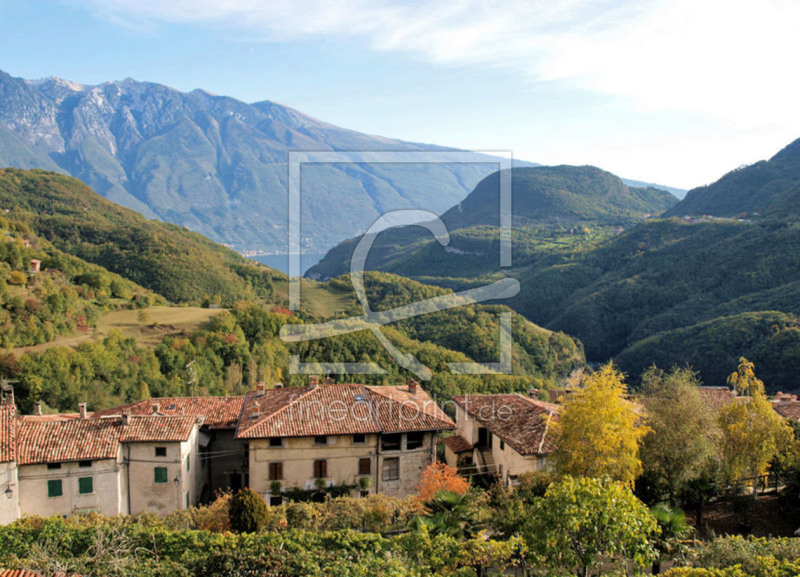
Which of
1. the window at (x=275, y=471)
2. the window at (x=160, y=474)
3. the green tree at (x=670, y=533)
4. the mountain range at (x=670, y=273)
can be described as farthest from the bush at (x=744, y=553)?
the mountain range at (x=670, y=273)

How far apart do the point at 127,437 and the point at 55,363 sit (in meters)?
26.1

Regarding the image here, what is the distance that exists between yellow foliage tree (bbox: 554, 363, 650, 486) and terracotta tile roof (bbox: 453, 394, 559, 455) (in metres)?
1.61

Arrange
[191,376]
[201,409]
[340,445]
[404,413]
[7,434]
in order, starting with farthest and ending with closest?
[191,376] → [201,409] → [404,413] → [340,445] → [7,434]

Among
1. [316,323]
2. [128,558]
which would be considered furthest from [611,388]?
[316,323]

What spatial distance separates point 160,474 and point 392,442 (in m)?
10.1

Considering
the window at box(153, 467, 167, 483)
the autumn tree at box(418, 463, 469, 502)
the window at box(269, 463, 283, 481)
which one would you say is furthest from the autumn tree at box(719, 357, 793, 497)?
the window at box(153, 467, 167, 483)

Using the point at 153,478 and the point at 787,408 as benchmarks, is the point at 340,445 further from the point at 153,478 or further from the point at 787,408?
the point at 787,408

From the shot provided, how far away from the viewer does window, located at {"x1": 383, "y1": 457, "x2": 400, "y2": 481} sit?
85.3 feet

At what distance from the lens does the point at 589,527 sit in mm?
11578

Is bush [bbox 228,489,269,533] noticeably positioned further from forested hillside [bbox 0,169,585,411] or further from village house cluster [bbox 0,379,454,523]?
forested hillside [bbox 0,169,585,411]

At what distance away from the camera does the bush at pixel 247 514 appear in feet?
58.3

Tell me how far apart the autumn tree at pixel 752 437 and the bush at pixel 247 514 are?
53.2ft

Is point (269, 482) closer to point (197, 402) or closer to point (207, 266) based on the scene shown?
point (197, 402)

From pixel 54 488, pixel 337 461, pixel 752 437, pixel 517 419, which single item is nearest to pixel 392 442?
pixel 337 461
